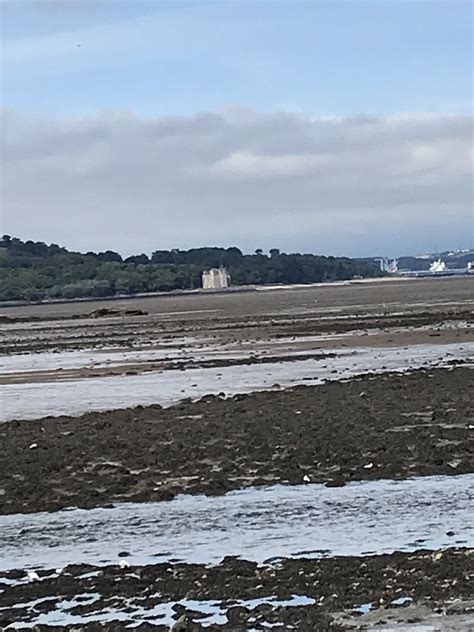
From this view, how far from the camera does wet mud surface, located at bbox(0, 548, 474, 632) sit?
884 centimetres

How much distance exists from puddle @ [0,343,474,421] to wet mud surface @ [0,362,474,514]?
7.26 ft

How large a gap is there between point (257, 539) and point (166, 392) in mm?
16218

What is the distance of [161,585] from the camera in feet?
33.1

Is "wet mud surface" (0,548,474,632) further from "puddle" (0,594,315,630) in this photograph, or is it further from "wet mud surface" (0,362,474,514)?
"wet mud surface" (0,362,474,514)

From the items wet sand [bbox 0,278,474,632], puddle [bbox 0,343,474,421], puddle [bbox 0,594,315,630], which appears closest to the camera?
puddle [bbox 0,594,315,630]

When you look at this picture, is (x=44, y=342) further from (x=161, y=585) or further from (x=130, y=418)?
(x=161, y=585)

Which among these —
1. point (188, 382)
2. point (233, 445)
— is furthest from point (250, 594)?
point (188, 382)

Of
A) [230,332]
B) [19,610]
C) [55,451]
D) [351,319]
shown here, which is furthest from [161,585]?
[351,319]

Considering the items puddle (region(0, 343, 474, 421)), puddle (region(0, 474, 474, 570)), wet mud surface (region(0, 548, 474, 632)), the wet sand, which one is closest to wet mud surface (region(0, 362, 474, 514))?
the wet sand

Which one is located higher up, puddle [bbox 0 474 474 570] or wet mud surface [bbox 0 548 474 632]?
wet mud surface [bbox 0 548 474 632]

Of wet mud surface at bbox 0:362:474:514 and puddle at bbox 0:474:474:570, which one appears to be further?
wet mud surface at bbox 0:362:474:514

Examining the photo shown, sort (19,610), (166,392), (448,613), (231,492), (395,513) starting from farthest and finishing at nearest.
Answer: (166,392)
(231,492)
(395,513)
(19,610)
(448,613)

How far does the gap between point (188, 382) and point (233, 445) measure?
1247cm

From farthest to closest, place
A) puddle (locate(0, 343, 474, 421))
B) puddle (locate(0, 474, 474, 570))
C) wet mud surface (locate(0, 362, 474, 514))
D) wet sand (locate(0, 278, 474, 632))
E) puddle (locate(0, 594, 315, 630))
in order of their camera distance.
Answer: puddle (locate(0, 343, 474, 421)) → wet mud surface (locate(0, 362, 474, 514)) → puddle (locate(0, 474, 474, 570)) → wet sand (locate(0, 278, 474, 632)) → puddle (locate(0, 594, 315, 630))
